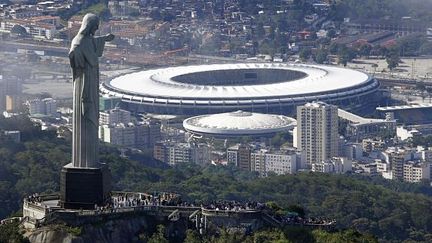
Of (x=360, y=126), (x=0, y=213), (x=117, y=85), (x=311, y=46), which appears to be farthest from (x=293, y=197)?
(x=311, y=46)

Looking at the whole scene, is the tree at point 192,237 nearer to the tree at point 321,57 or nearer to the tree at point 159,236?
the tree at point 159,236

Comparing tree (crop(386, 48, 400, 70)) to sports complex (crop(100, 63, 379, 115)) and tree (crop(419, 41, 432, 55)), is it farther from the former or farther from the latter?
sports complex (crop(100, 63, 379, 115))

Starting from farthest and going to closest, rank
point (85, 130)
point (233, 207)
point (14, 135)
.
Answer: point (14, 135), point (233, 207), point (85, 130)

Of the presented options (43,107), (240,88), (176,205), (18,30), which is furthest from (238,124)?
(176,205)

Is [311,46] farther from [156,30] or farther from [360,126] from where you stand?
[360,126]

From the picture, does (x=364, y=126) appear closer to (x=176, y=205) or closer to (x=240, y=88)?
(x=240, y=88)

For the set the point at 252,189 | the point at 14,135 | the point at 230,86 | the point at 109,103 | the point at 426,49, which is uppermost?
the point at 14,135

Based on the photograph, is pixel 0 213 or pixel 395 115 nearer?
pixel 0 213
